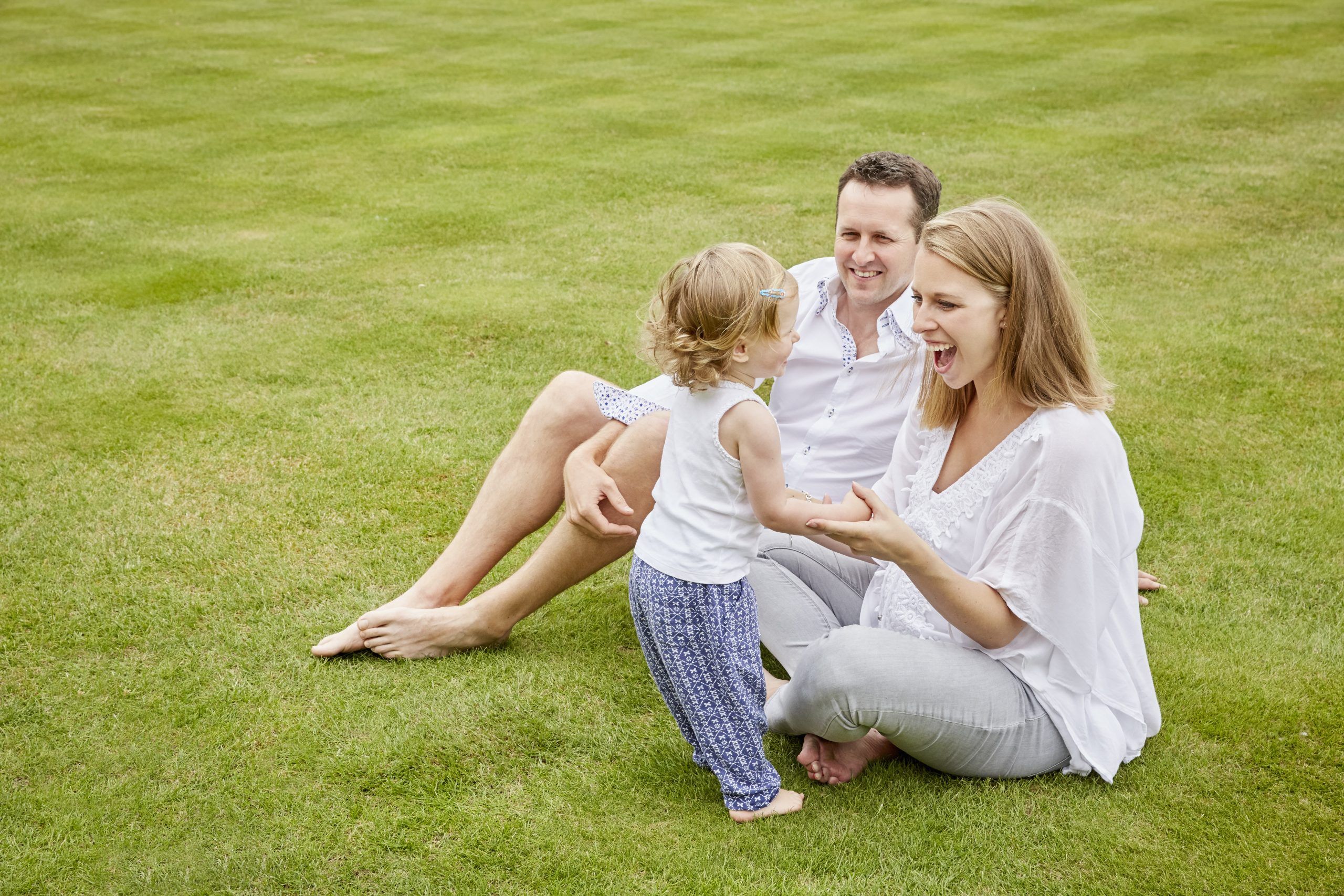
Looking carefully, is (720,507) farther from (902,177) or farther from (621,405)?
(902,177)

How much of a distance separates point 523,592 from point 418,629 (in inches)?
13.1

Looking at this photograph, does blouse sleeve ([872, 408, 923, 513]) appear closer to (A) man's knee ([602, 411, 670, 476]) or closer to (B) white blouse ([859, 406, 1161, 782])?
(B) white blouse ([859, 406, 1161, 782])

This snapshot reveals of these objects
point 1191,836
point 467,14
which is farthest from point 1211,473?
point 467,14

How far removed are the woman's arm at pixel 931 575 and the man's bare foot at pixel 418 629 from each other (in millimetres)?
1347

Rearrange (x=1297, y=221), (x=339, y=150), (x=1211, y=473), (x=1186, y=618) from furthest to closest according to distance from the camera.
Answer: (x=339, y=150)
(x=1297, y=221)
(x=1211, y=473)
(x=1186, y=618)

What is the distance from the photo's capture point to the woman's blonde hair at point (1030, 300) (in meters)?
2.67

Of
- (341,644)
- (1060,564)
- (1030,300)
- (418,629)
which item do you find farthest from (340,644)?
(1030,300)

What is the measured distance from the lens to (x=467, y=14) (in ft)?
58.4

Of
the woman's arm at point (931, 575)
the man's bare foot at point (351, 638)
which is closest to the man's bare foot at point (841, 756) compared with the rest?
the woman's arm at point (931, 575)

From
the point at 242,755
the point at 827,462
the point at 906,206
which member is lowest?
the point at 242,755

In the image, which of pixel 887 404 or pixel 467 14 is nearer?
pixel 887 404

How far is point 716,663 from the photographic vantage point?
2.80m

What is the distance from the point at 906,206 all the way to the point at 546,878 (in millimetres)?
2074

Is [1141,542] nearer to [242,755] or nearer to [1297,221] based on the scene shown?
[242,755]
